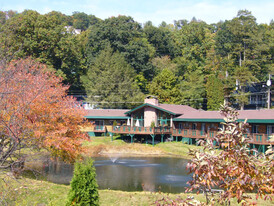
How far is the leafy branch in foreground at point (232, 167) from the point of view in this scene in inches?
258

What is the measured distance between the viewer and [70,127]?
21734 millimetres

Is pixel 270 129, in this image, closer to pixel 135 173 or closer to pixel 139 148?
pixel 139 148

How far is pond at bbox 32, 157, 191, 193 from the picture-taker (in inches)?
884

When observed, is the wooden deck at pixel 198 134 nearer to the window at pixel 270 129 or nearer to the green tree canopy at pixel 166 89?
the window at pixel 270 129

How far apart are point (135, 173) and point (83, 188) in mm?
15197

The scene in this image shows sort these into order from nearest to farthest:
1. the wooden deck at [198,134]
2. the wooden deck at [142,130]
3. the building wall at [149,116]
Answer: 1. the wooden deck at [198,134]
2. the wooden deck at [142,130]
3. the building wall at [149,116]

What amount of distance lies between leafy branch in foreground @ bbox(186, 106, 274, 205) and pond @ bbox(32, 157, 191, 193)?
43.7 ft

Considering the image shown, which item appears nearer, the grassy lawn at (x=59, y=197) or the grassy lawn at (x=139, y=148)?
the grassy lawn at (x=59, y=197)

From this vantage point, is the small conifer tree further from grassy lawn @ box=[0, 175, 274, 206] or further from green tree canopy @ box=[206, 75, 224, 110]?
green tree canopy @ box=[206, 75, 224, 110]

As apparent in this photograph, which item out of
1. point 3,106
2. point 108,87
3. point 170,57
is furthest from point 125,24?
point 3,106

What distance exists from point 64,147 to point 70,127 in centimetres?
245

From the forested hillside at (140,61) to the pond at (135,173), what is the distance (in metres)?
24.6

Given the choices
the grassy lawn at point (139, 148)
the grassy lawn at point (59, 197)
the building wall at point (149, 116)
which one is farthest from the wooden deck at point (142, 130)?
the grassy lawn at point (59, 197)

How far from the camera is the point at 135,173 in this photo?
89.9 feet
